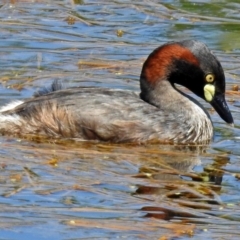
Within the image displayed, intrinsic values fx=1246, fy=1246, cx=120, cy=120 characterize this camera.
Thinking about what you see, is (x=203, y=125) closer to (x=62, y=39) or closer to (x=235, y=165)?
(x=235, y=165)

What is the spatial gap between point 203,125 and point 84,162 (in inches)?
60.4

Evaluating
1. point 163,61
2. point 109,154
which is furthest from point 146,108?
point 109,154

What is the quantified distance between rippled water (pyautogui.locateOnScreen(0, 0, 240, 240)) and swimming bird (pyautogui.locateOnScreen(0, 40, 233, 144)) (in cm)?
16

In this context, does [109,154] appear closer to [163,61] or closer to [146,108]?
[146,108]

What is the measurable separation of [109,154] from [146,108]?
0.77 m

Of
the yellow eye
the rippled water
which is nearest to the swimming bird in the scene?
the yellow eye

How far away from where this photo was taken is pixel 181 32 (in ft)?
49.7

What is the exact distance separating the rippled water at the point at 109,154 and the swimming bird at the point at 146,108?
0.51ft

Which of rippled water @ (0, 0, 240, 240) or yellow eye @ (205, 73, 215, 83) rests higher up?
yellow eye @ (205, 73, 215, 83)

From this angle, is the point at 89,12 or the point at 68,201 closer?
the point at 68,201

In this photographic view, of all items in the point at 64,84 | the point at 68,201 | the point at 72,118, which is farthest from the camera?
the point at 64,84

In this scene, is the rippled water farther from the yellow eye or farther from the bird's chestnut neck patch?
the bird's chestnut neck patch

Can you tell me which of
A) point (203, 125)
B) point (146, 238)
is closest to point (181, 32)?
point (203, 125)

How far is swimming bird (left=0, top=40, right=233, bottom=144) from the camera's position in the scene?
10984 millimetres
